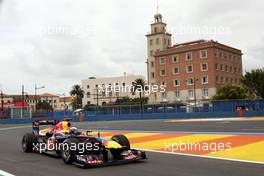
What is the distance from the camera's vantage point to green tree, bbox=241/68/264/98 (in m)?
78.5

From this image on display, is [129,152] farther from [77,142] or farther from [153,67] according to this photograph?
[153,67]

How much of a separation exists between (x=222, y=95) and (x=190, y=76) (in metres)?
14.1

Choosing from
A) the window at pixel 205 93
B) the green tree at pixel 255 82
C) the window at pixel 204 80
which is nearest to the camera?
the green tree at pixel 255 82

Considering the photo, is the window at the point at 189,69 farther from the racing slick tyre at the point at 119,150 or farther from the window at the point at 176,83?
the racing slick tyre at the point at 119,150

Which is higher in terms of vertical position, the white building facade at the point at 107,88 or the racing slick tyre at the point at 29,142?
the white building facade at the point at 107,88

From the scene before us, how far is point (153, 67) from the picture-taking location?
9912 cm

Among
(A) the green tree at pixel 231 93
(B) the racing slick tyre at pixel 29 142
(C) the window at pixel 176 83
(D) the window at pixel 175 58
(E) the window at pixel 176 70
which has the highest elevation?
(D) the window at pixel 175 58

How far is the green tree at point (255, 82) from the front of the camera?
78.5 m

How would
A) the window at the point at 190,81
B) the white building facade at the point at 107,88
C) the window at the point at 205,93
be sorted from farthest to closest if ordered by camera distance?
the white building facade at the point at 107,88
the window at the point at 190,81
the window at the point at 205,93

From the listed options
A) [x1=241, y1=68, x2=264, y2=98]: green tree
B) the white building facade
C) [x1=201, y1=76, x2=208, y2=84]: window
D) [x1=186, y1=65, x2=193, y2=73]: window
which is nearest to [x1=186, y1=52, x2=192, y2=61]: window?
[x1=186, y1=65, x2=193, y2=73]: window

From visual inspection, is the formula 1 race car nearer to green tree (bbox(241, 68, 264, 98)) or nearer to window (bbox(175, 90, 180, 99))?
green tree (bbox(241, 68, 264, 98))

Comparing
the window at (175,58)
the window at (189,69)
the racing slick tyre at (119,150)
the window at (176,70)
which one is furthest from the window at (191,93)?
the racing slick tyre at (119,150)

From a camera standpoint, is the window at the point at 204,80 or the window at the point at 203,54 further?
the window at the point at 204,80

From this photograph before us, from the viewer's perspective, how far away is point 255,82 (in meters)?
79.1
